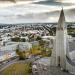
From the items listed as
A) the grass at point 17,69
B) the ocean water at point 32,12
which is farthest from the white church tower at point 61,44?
the grass at point 17,69

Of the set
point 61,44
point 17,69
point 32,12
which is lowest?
point 17,69

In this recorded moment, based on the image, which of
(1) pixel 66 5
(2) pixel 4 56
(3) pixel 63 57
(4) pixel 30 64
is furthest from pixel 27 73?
(1) pixel 66 5

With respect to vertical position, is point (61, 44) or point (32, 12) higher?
point (32, 12)

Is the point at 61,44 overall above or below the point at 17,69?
above

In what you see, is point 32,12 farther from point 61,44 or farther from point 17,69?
point 17,69

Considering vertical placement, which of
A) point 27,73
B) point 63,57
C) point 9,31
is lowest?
point 27,73

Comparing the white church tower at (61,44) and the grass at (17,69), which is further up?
the white church tower at (61,44)

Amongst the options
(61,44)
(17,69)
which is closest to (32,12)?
(61,44)

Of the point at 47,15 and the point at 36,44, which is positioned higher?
the point at 47,15

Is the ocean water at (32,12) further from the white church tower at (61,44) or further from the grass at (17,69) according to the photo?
the grass at (17,69)

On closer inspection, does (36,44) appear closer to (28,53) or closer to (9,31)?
(28,53)

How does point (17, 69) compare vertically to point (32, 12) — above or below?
below
